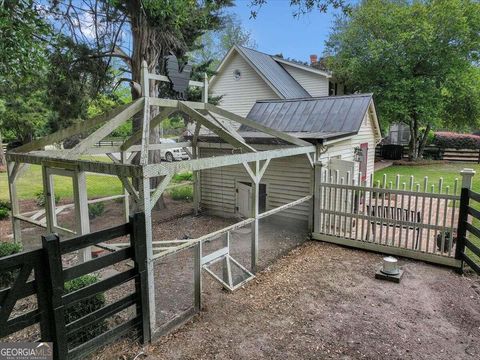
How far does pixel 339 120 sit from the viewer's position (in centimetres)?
899

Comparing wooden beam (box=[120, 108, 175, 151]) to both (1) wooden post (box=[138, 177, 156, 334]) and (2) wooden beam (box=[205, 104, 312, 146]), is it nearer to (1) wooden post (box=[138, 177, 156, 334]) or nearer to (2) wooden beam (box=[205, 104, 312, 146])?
(2) wooden beam (box=[205, 104, 312, 146])

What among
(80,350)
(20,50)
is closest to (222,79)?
(20,50)

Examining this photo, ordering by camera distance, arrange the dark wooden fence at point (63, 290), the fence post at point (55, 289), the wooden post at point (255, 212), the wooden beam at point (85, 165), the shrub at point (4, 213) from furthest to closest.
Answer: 1. the shrub at point (4, 213)
2. the wooden post at point (255, 212)
3. the wooden beam at point (85, 165)
4. the fence post at point (55, 289)
5. the dark wooden fence at point (63, 290)

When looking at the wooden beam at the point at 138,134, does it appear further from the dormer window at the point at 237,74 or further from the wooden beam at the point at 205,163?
the dormer window at the point at 237,74

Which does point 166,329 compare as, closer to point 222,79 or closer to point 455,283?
point 455,283

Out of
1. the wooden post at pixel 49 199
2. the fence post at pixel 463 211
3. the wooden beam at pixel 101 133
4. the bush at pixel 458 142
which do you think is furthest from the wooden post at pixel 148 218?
the bush at pixel 458 142

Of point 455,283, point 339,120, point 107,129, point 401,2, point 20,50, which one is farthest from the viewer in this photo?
point 401,2

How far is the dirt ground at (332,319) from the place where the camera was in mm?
3713

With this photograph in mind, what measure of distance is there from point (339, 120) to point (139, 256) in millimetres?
7056

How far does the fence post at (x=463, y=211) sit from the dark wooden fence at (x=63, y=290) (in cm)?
528

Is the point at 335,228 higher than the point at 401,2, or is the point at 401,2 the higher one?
the point at 401,2

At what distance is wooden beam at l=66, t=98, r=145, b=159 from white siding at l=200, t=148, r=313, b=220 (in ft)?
13.3

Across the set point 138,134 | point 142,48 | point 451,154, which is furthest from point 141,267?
point 451,154

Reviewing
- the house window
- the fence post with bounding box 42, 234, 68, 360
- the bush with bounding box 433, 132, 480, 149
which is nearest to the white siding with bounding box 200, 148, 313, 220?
the house window
